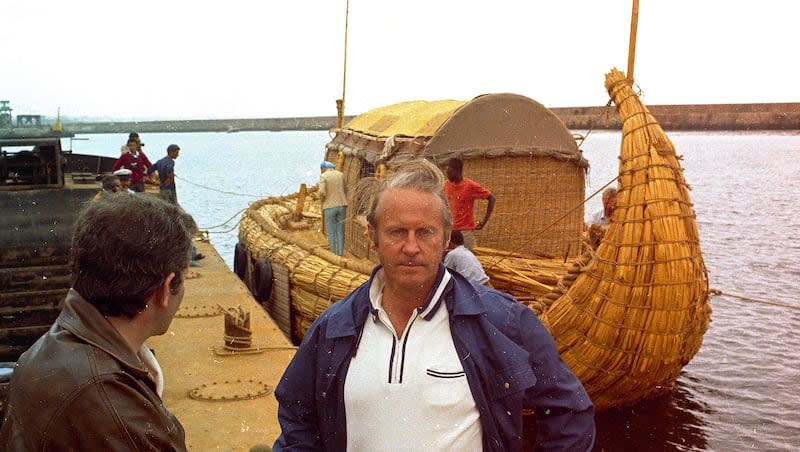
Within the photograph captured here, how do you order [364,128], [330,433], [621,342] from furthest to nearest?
[364,128] < [621,342] < [330,433]

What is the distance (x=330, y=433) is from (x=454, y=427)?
40cm

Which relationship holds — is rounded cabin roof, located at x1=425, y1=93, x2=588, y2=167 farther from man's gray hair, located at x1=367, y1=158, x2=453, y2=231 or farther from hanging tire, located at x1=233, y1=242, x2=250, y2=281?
man's gray hair, located at x1=367, y1=158, x2=453, y2=231

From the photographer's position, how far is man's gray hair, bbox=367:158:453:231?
263 centimetres

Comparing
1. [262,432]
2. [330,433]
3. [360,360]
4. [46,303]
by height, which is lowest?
[262,432]

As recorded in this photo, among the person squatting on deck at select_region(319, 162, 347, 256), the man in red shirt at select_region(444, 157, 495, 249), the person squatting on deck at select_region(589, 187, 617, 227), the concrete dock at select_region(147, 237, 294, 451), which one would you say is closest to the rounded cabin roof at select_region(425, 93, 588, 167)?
the person squatting on deck at select_region(589, 187, 617, 227)

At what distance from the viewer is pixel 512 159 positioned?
9.95m

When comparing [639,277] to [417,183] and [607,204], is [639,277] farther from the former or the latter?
[417,183]

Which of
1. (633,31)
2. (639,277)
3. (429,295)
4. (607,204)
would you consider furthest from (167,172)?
(429,295)

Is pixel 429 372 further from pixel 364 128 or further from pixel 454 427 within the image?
pixel 364 128

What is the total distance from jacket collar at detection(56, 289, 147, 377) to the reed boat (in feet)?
18.6

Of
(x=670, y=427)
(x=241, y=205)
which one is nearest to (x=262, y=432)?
(x=670, y=427)

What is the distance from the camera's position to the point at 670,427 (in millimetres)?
9602

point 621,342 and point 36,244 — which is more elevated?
point 36,244

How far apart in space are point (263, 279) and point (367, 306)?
9038 mm
